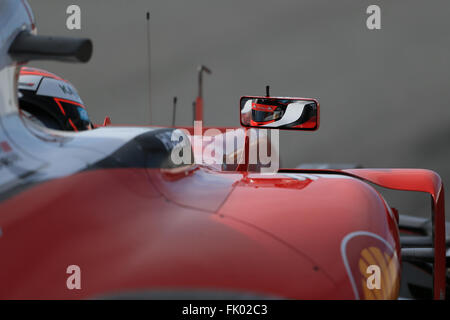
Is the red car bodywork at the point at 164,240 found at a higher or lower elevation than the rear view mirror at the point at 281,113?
lower

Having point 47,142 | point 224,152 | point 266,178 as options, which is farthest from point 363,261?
point 224,152

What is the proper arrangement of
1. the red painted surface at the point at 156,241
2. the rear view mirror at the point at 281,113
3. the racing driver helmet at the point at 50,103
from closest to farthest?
1. the red painted surface at the point at 156,241
2. the rear view mirror at the point at 281,113
3. the racing driver helmet at the point at 50,103

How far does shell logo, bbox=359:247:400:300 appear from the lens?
1062 mm

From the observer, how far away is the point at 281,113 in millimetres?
1750

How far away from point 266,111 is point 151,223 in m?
0.83

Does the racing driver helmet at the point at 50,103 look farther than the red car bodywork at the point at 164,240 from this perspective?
Yes

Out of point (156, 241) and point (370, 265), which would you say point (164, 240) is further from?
point (370, 265)

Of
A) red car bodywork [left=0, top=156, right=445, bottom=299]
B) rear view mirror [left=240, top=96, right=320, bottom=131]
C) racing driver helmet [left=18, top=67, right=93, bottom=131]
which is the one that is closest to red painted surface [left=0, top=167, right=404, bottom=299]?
red car bodywork [left=0, top=156, right=445, bottom=299]

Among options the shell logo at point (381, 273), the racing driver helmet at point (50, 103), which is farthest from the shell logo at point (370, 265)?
the racing driver helmet at point (50, 103)

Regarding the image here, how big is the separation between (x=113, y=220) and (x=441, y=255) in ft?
4.21

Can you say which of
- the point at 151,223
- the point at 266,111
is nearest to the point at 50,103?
the point at 266,111

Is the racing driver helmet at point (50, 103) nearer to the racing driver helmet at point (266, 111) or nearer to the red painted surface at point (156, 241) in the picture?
the racing driver helmet at point (266, 111)

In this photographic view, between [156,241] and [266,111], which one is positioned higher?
[266,111]

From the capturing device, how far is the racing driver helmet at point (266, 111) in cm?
175
